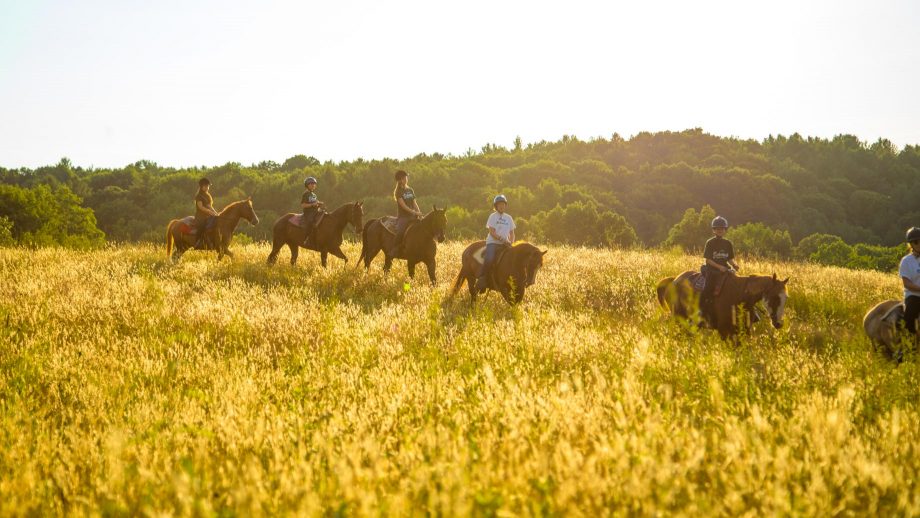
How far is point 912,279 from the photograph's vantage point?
21.8 ft

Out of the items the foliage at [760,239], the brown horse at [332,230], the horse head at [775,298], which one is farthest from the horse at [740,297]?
the foliage at [760,239]

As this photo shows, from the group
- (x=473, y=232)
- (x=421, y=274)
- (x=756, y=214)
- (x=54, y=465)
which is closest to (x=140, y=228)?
(x=473, y=232)

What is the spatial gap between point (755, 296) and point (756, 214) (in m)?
66.9

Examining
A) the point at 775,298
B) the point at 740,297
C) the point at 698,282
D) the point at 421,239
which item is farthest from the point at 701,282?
the point at 421,239

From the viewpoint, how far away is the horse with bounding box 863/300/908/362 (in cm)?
677

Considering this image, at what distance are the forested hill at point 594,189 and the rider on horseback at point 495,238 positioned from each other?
31100mm

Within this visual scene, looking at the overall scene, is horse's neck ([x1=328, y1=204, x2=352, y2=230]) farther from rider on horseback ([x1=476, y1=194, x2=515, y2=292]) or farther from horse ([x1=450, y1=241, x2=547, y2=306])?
rider on horseback ([x1=476, y1=194, x2=515, y2=292])

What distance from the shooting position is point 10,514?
2.89m

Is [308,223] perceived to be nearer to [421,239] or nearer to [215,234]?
[215,234]

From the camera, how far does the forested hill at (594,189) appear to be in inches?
2179

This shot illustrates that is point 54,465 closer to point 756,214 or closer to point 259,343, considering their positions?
point 259,343

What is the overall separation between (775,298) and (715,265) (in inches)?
36.4

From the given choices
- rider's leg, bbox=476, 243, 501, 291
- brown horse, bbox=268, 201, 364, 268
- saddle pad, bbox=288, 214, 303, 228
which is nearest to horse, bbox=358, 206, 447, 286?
brown horse, bbox=268, 201, 364, 268

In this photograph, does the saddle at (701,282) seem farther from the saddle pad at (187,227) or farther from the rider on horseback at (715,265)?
the saddle pad at (187,227)
